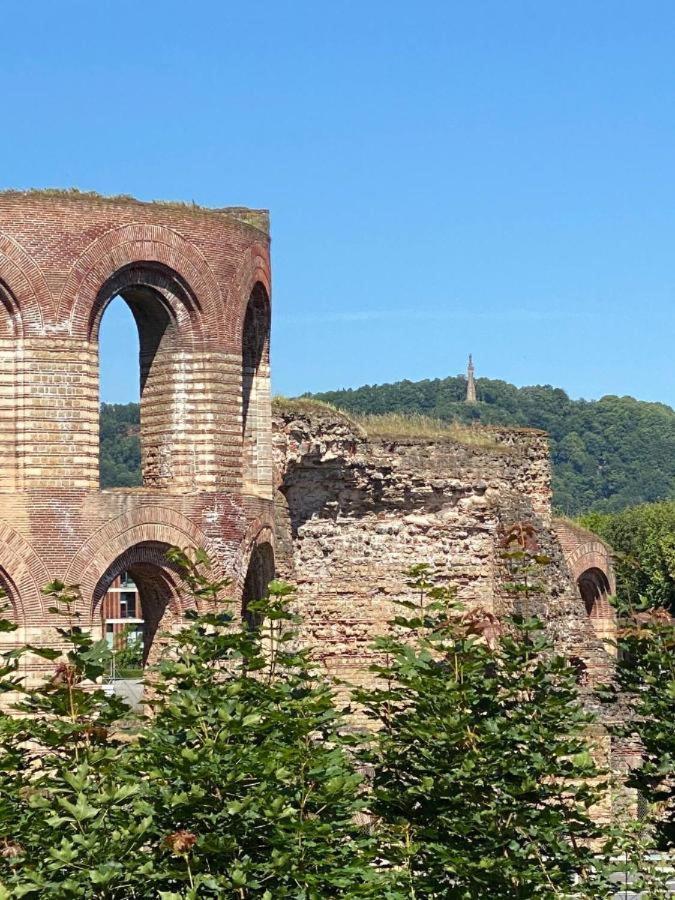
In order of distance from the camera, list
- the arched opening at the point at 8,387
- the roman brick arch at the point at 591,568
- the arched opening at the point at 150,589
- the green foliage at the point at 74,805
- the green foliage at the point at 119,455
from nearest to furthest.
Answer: the green foliage at the point at 74,805 < the arched opening at the point at 8,387 < the arched opening at the point at 150,589 < the roman brick arch at the point at 591,568 < the green foliage at the point at 119,455

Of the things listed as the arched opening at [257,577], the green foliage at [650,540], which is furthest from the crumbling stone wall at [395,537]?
the green foliage at [650,540]

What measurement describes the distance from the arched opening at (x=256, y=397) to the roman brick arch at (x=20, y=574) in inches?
157

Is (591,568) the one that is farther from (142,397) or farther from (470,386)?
(470,386)

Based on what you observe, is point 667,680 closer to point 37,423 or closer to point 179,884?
point 179,884

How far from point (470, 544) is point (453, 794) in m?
15.0

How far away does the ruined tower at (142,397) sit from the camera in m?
21.4

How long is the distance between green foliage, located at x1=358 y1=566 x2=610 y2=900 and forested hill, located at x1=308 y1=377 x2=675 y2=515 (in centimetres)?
11892

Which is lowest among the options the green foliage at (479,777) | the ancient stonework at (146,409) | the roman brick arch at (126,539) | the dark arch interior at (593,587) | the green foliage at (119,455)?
the green foliage at (479,777)

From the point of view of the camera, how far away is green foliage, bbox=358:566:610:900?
518 inches

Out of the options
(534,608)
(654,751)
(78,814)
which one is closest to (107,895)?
(78,814)

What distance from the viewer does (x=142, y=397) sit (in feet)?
76.0

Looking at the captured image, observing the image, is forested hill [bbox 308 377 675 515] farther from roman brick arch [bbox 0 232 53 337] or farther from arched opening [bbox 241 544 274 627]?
roman brick arch [bbox 0 232 53 337]

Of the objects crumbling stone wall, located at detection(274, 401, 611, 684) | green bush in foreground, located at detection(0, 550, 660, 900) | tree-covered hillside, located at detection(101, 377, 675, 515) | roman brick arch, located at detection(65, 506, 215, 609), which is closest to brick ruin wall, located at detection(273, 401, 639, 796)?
crumbling stone wall, located at detection(274, 401, 611, 684)

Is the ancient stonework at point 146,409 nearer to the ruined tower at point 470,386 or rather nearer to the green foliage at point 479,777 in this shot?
the green foliage at point 479,777
